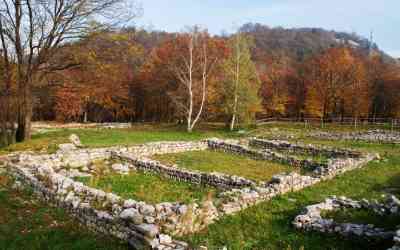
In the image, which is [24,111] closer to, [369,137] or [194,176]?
[194,176]

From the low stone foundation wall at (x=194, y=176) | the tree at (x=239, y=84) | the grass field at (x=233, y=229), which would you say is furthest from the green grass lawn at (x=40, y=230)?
the tree at (x=239, y=84)

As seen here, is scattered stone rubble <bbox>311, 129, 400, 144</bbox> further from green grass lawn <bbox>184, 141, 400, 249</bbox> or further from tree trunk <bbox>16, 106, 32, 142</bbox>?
tree trunk <bbox>16, 106, 32, 142</bbox>

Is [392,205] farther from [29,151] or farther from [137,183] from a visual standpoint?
[29,151]

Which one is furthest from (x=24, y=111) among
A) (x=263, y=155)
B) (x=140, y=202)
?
(x=140, y=202)

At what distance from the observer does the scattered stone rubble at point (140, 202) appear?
8070 millimetres

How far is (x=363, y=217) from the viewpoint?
9.79 meters

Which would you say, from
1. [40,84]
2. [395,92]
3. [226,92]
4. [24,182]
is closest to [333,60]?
[395,92]

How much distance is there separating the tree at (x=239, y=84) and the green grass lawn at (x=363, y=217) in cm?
2619

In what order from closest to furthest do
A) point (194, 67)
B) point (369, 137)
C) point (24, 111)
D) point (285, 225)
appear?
1. point (285, 225)
2. point (24, 111)
3. point (369, 137)
4. point (194, 67)

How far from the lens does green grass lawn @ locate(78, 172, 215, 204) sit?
40.2ft

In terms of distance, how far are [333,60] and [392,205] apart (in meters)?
40.7

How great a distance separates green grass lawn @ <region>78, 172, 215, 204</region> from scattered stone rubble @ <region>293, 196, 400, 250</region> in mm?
3560

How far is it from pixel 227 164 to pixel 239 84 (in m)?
18.5

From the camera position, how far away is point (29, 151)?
60.4 ft
